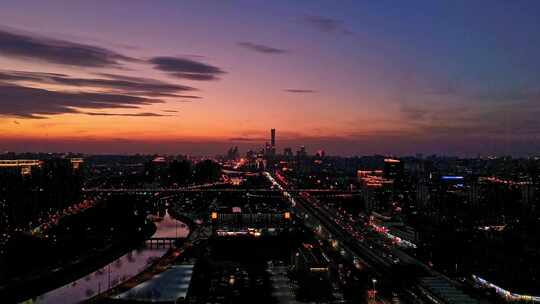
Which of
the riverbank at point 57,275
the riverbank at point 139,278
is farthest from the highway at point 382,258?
the riverbank at point 57,275

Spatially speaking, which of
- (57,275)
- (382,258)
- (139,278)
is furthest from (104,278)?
(382,258)

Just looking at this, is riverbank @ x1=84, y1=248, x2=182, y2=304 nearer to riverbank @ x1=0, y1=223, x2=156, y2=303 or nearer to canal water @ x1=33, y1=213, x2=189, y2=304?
canal water @ x1=33, y1=213, x2=189, y2=304

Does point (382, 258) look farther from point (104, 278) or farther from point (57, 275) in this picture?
point (57, 275)

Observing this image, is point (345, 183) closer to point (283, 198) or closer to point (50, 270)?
point (283, 198)

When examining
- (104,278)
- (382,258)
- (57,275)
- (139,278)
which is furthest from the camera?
(382,258)

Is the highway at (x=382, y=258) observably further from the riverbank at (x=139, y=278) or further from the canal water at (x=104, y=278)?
the canal water at (x=104, y=278)

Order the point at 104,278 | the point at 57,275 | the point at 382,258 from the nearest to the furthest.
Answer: the point at 57,275, the point at 104,278, the point at 382,258

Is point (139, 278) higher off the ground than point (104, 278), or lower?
higher

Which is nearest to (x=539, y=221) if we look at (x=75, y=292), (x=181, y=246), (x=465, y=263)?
(x=465, y=263)
